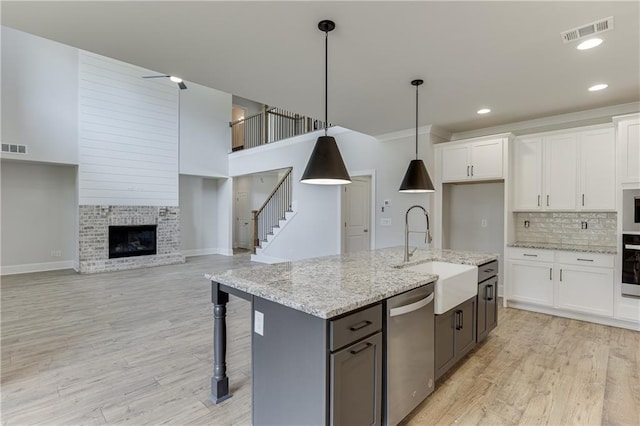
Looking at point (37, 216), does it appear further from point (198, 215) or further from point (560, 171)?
point (560, 171)

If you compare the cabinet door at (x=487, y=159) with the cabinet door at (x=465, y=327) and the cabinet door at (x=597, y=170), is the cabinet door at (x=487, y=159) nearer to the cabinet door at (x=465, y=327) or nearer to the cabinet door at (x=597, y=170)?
the cabinet door at (x=597, y=170)

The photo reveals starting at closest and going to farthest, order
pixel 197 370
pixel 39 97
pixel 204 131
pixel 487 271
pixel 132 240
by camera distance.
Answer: pixel 197 370, pixel 487 271, pixel 39 97, pixel 132 240, pixel 204 131

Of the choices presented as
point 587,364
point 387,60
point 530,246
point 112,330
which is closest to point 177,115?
point 112,330

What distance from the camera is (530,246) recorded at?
4246 mm

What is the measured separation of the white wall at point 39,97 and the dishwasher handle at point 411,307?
7.63m

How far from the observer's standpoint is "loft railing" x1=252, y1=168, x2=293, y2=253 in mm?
7660

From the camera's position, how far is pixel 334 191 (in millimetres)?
6344

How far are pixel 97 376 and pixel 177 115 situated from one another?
7.11m

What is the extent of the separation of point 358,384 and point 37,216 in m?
8.31

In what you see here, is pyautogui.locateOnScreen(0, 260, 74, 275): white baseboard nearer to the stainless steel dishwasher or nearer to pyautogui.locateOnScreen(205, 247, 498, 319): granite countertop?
pyautogui.locateOnScreen(205, 247, 498, 319): granite countertop

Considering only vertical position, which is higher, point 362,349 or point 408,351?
point 362,349

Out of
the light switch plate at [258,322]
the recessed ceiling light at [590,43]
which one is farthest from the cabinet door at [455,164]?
the light switch plate at [258,322]

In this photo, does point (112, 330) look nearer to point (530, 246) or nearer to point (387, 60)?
point (387, 60)

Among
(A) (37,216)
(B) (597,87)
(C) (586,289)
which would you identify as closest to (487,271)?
(C) (586,289)
